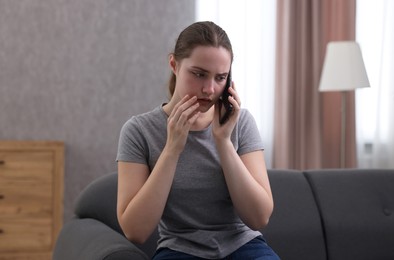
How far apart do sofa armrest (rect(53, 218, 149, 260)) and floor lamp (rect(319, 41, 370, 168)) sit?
8.16 feet

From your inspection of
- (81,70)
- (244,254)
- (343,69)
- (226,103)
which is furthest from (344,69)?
(244,254)

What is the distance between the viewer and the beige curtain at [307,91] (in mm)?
4871

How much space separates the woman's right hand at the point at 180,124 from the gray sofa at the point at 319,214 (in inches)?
19.3

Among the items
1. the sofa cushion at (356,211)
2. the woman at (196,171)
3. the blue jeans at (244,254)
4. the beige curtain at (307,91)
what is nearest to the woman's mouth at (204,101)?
the woman at (196,171)

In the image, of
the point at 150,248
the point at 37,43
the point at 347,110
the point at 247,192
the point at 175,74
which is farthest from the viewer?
the point at 347,110

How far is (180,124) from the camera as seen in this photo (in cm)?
199

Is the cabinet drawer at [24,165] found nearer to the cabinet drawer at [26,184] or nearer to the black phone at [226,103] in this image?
the cabinet drawer at [26,184]

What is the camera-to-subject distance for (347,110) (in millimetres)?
4898

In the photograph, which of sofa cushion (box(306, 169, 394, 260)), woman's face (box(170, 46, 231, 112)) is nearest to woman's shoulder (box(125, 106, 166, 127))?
woman's face (box(170, 46, 231, 112))

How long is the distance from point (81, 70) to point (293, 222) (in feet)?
8.04

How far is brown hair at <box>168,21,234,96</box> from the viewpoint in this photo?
2043 mm

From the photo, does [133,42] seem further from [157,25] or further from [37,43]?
[37,43]

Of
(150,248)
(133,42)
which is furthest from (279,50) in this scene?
(150,248)

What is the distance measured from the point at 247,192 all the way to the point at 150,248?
513 millimetres
